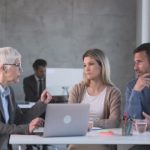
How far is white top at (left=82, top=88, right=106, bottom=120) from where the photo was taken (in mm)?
3436

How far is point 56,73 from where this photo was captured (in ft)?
18.1

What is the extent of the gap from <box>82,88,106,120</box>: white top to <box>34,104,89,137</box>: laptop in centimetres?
75

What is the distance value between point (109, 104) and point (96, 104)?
0.11m

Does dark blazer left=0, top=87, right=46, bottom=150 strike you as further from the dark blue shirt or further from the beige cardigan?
the dark blue shirt

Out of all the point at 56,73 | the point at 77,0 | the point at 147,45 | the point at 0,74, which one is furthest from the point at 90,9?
the point at 0,74

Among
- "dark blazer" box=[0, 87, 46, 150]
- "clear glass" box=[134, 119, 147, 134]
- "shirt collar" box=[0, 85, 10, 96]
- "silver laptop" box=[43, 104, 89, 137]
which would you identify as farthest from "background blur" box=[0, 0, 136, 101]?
"silver laptop" box=[43, 104, 89, 137]

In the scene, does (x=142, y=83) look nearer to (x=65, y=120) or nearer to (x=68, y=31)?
(x=65, y=120)

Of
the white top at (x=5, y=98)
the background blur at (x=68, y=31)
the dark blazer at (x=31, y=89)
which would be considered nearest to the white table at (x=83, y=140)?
the white top at (x=5, y=98)

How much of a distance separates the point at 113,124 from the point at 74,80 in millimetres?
2332


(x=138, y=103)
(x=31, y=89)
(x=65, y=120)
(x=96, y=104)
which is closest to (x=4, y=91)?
(x=65, y=120)

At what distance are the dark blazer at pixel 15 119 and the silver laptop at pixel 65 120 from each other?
26 centimetres

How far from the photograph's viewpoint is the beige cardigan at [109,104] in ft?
10.6

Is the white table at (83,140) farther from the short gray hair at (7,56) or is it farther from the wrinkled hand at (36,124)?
the short gray hair at (7,56)

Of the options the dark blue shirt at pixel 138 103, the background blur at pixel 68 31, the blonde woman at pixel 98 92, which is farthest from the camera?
the background blur at pixel 68 31
